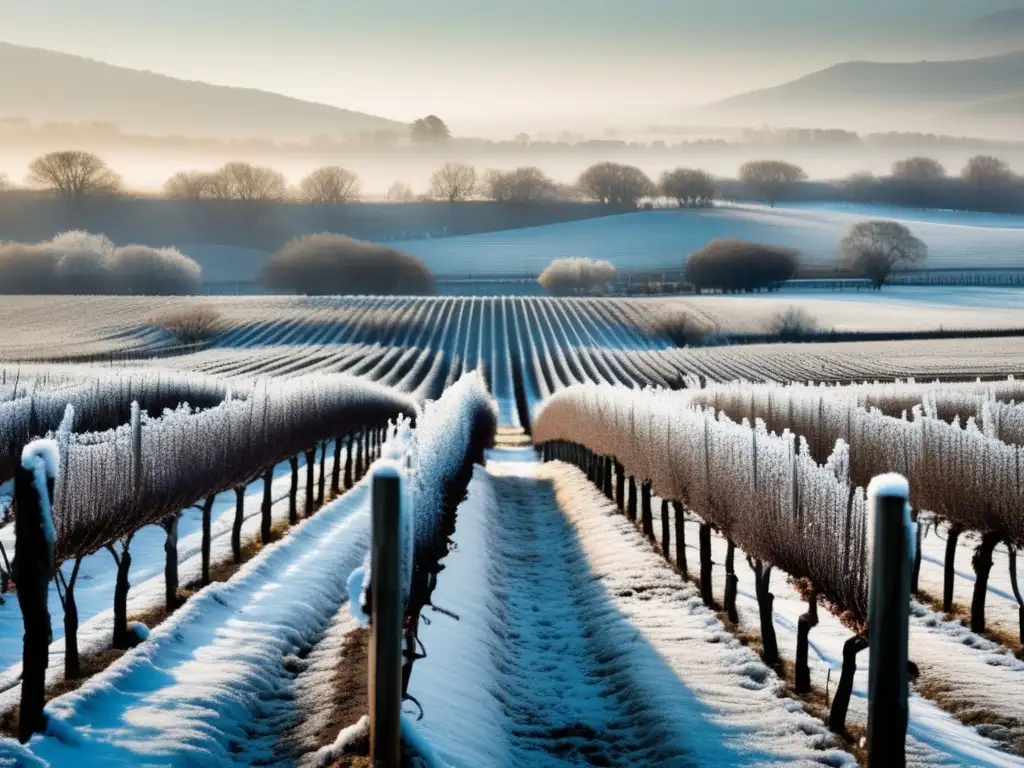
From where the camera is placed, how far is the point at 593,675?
11734 mm

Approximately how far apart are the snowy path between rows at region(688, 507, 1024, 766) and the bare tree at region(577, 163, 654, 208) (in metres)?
165

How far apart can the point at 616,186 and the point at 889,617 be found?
176 m

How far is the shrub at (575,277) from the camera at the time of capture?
125000 millimetres

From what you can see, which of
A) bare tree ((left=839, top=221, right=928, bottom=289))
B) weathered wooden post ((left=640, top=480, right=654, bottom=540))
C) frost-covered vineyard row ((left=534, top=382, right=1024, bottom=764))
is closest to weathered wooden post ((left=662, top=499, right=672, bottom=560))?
frost-covered vineyard row ((left=534, top=382, right=1024, bottom=764))

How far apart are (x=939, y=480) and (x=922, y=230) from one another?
464 feet

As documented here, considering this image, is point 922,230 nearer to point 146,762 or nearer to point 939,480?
point 939,480

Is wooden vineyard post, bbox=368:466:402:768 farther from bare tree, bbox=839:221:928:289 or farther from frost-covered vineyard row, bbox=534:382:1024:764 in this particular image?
bare tree, bbox=839:221:928:289

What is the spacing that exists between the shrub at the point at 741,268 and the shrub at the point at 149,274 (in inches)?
1976

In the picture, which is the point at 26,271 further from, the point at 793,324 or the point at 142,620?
the point at 142,620

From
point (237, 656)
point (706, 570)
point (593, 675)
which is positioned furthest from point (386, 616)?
point (706, 570)

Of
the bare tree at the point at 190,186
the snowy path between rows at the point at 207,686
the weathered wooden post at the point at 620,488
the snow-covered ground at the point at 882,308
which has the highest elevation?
the bare tree at the point at 190,186

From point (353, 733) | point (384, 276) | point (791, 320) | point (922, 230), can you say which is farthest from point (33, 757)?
point (922, 230)

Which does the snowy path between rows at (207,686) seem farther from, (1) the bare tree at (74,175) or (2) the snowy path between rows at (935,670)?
(1) the bare tree at (74,175)

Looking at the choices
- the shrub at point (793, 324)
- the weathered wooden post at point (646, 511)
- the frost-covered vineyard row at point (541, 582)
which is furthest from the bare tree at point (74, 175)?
the weathered wooden post at point (646, 511)
